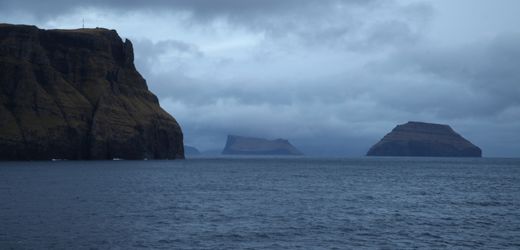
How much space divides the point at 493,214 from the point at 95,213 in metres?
39.8

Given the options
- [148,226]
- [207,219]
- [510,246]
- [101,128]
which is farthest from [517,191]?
[101,128]

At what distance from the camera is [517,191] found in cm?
8719

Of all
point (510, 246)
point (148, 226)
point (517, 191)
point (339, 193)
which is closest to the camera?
point (510, 246)

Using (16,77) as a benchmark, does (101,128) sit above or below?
below

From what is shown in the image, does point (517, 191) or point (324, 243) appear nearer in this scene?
point (324, 243)

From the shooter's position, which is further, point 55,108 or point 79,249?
point 55,108

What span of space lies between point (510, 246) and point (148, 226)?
91.6 ft

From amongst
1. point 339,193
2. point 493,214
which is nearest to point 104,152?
point 339,193

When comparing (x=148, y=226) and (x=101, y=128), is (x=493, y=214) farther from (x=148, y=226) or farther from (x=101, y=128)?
(x=101, y=128)

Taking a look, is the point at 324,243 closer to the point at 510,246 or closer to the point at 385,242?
the point at 385,242

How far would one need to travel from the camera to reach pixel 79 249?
3656 centimetres

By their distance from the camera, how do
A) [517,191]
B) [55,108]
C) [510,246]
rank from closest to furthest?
[510,246], [517,191], [55,108]

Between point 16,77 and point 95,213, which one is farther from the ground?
point 16,77

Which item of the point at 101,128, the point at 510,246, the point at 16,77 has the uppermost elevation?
the point at 16,77
